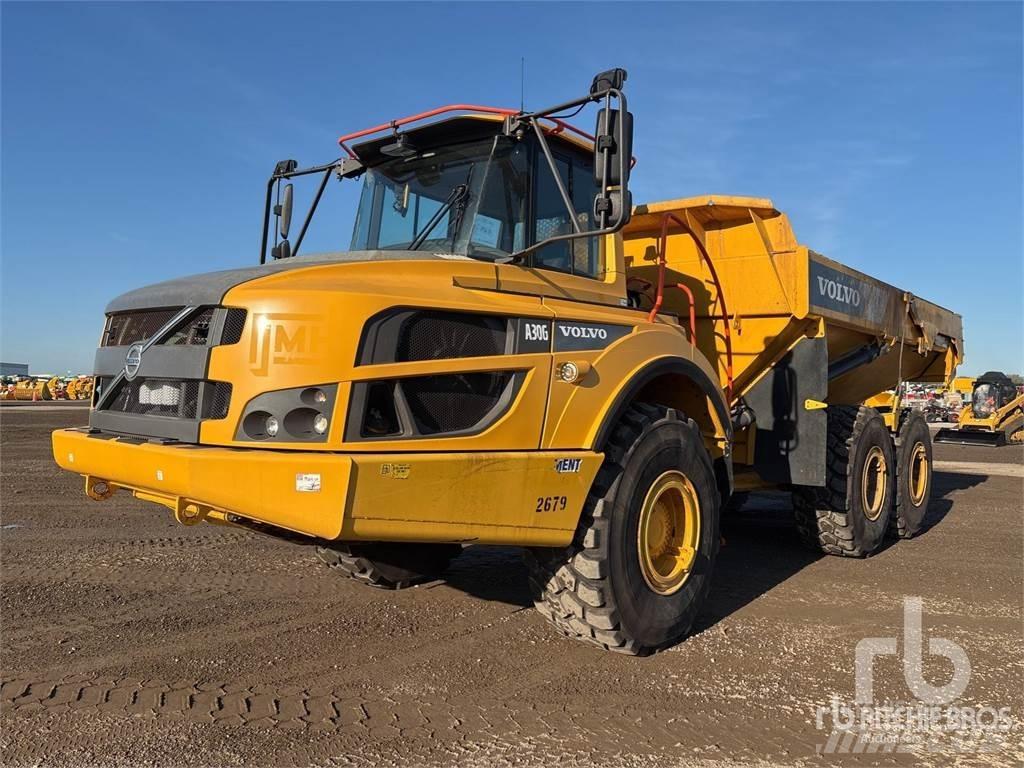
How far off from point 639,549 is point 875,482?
A: 3956 millimetres

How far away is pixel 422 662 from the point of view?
394 centimetres

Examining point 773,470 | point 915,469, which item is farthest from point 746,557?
point 915,469

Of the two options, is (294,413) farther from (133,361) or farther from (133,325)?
(133,325)

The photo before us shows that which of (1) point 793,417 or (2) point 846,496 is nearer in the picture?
(1) point 793,417

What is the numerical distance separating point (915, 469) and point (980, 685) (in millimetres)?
4999

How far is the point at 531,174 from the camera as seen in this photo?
165 inches

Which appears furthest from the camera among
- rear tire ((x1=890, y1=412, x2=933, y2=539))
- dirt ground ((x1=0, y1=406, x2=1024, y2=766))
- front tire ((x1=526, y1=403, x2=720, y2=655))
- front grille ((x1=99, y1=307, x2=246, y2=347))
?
rear tire ((x1=890, y1=412, x2=933, y2=539))

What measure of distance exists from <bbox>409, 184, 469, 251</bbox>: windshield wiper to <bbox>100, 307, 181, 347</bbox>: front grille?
A: 4.32ft

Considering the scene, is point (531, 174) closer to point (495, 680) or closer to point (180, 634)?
point (495, 680)

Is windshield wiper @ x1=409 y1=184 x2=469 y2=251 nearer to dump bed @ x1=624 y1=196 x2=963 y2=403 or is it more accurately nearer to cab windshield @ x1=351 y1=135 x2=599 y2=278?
cab windshield @ x1=351 y1=135 x2=599 y2=278

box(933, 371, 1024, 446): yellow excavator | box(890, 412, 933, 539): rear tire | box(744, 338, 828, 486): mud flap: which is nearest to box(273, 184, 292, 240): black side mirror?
box(744, 338, 828, 486): mud flap

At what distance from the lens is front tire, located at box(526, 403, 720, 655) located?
12.9 ft

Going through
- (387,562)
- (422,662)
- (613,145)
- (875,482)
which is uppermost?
(613,145)

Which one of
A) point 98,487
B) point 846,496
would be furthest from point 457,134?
point 846,496
